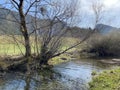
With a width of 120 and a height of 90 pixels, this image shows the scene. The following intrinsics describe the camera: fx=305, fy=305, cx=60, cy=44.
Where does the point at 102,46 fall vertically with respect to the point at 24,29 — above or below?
below

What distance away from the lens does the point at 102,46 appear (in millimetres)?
55594

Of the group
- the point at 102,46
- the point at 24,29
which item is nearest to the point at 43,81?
the point at 24,29

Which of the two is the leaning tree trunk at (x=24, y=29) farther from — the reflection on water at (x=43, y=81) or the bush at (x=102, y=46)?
the bush at (x=102, y=46)

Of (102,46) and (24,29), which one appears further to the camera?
(102,46)

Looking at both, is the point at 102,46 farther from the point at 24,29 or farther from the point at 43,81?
the point at 43,81

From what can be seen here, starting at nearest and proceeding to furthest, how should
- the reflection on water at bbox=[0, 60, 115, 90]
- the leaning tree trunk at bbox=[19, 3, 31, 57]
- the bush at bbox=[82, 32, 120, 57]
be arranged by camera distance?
the reflection on water at bbox=[0, 60, 115, 90] < the leaning tree trunk at bbox=[19, 3, 31, 57] < the bush at bbox=[82, 32, 120, 57]

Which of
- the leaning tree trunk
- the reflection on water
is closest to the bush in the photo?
the leaning tree trunk

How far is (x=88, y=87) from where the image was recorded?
833 inches

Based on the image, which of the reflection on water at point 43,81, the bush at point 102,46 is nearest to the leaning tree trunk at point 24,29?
the reflection on water at point 43,81

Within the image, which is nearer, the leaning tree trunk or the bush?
the leaning tree trunk

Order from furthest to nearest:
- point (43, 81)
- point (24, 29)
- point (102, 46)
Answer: point (102, 46), point (24, 29), point (43, 81)

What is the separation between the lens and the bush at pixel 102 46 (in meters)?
55.8

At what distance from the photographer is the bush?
5575 centimetres

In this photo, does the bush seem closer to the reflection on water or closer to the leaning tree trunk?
the leaning tree trunk
